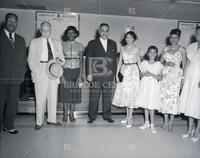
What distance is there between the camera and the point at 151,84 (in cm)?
212

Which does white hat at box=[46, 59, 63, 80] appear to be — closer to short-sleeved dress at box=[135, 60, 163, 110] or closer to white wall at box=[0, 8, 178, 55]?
white wall at box=[0, 8, 178, 55]

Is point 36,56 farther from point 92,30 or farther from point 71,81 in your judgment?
point 92,30

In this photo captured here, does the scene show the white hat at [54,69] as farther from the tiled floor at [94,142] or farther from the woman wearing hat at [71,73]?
the tiled floor at [94,142]

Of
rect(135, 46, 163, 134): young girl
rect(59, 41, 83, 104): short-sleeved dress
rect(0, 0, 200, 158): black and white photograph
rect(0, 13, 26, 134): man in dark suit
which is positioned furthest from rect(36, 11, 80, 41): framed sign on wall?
rect(135, 46, 163, 134): young girl

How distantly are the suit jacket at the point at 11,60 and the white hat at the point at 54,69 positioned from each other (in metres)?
0.24

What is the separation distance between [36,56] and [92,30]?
1025 millimetres

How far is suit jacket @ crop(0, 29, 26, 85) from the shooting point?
1709 mm

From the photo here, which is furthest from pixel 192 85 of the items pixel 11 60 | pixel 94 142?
pixel 11 60

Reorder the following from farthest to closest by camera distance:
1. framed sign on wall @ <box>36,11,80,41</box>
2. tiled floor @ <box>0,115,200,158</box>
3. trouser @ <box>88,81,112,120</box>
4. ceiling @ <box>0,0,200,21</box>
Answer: trouser @ <box>88,81,112,120</box>
framed sign on wall @ <box>36,11,80,41</box>
ceiling @ <box>0,0,200,21</box>
tiled floor @ <box>0,115,200,158</box>

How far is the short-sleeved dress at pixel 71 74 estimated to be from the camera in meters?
2.18

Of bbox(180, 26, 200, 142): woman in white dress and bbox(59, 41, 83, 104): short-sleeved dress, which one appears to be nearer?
bbox(180, 26, 200, 142): woman in white dress

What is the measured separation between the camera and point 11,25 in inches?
66.0

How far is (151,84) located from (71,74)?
0.83 meters

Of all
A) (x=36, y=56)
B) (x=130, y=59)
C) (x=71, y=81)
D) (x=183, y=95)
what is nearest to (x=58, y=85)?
(x=71, y=81)
